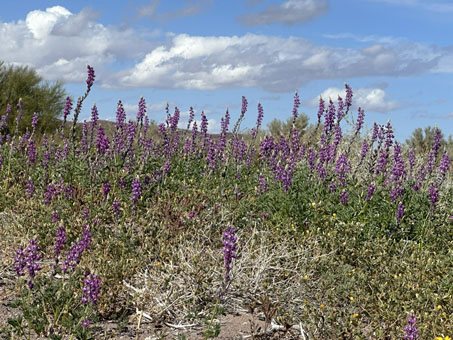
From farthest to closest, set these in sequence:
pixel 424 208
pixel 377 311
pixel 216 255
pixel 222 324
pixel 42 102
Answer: pixel 42 102 → pixel 424 208 → pixel 216 255 → pixel 377 311 → pixel 222 324

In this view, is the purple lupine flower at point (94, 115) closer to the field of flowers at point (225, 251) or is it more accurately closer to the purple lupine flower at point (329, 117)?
the field of flowers at point (225, 251)

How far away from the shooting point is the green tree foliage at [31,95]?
2166cm

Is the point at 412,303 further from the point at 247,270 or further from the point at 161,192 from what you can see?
the point at 161,192

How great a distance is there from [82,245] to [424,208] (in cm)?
486

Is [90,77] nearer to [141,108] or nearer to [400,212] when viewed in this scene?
[141,108]

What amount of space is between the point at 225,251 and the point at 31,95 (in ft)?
68.0

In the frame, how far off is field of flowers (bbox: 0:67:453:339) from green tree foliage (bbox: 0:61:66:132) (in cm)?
1374

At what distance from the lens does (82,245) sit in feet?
13.7

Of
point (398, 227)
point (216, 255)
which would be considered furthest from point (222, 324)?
point (398, 227)

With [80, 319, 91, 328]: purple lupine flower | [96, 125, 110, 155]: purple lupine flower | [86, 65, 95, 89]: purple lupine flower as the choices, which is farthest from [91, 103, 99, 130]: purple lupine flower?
[80, 319, 91, 328]: purple lupine flower

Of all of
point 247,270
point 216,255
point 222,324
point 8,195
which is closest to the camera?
point 222,324

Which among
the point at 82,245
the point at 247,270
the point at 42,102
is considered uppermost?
the point at 42,102

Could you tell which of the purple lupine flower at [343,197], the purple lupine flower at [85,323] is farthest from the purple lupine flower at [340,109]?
the purple lupine flower at [85,323]

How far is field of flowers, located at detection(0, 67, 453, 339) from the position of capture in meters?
4.37
